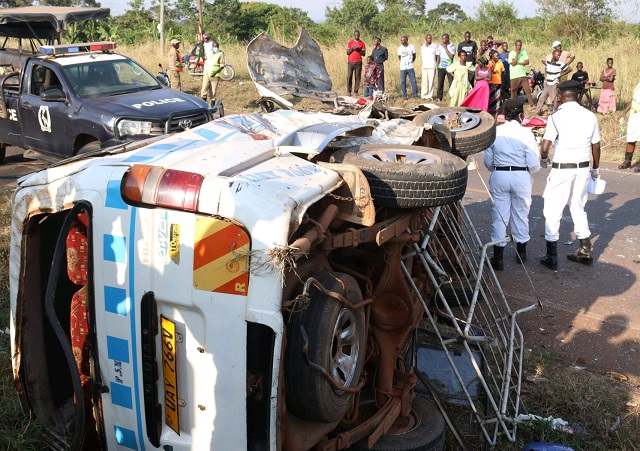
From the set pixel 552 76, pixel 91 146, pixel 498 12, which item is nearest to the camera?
pixel 91 146

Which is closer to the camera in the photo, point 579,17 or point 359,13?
point 579,17

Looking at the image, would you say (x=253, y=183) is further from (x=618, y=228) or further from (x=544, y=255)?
(x=618, y=228)

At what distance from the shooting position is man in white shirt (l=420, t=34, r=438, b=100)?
18641 mm

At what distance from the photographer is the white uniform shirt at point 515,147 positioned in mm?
7270

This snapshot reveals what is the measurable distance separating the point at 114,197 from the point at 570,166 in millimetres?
5691

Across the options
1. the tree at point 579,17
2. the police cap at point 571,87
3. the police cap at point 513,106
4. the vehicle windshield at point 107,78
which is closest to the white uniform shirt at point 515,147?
the police cap at point 513,106

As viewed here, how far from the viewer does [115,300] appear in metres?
3.10

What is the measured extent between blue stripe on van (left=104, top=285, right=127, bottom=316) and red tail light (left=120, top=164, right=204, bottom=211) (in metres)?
0.40

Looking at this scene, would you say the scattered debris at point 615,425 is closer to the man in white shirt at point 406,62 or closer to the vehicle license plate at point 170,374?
the vehicle license plate at point 170,374

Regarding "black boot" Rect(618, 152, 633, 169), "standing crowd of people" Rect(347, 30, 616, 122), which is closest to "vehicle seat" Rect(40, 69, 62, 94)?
"standing crowd of people" Rect(347, 30, 616, 122)

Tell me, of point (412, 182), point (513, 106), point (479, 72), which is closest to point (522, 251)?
point (513, 106)

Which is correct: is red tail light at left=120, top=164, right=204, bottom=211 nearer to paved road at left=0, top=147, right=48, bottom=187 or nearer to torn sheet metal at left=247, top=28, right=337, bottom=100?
torn sheet metal at left=247, top=28, right=337, bottom=100

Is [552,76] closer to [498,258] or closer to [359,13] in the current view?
[498,258]

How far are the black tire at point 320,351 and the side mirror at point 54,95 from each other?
8124 millimetres
